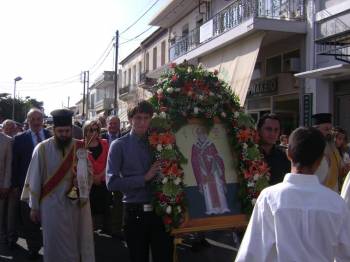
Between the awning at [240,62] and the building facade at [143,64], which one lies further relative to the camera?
the building facade at [143,64]

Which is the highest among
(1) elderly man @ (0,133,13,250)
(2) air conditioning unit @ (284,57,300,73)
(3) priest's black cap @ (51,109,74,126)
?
(2) air conditioning unit @ (284,57,300,73)

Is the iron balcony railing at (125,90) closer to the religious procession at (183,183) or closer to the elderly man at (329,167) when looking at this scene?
the religious procession at (183,183)

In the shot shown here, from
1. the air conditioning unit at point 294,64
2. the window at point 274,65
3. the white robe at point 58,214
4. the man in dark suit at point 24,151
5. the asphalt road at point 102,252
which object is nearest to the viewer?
the white robe at point 58,214

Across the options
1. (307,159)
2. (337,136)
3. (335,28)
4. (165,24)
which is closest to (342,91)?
(335,28)

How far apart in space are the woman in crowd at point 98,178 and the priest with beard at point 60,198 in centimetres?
151

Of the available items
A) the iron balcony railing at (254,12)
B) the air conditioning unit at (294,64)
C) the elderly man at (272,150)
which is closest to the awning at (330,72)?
the air conditioning unit at (294,64)

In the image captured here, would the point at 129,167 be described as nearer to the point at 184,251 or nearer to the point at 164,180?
the point at 164,180

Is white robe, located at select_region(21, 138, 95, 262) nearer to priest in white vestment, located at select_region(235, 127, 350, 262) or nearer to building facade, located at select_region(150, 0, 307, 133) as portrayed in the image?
priest in white vestment, located at select_region(235, 127, 350, 262)

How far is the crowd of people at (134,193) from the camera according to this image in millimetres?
2521

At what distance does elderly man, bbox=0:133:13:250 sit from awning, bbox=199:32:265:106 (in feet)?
22.1

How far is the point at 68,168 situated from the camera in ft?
17.7

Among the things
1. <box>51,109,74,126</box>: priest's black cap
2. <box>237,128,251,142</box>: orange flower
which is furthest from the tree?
<box>237,128,251,142</box>: orange flower

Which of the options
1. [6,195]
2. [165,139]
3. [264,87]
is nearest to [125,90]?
[264,87]

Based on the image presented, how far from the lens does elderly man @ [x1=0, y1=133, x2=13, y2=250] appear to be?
764 cm
